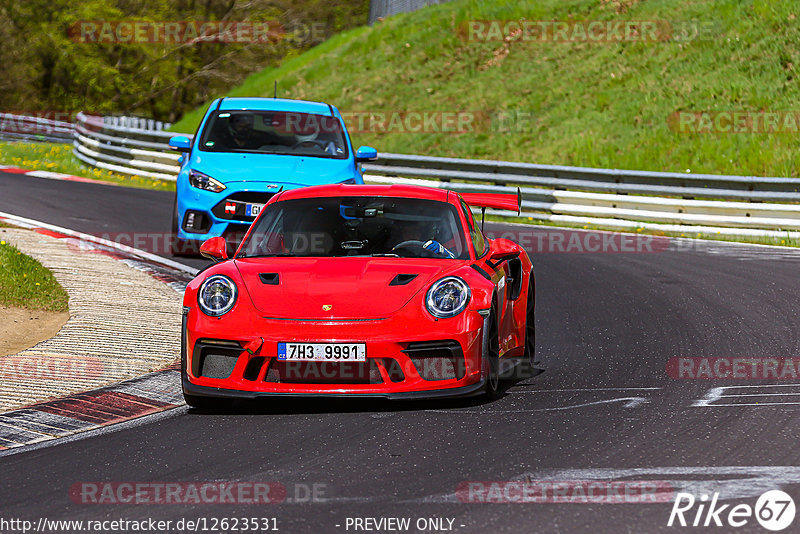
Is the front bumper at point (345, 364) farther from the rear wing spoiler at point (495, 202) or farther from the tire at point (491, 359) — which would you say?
the rear wing spoiler at point (495, 202)

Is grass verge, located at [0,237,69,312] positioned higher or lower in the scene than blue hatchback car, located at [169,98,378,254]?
lower

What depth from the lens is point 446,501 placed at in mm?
5152

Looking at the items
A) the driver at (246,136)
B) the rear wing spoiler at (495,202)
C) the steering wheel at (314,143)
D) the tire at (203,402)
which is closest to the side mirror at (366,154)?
the steering wheel at (314,143)

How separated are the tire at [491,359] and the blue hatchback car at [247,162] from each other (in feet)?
19.9

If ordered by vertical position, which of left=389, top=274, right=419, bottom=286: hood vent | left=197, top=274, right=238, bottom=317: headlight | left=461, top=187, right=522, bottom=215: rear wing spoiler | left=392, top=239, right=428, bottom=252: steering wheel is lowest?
left=197, top=274, right=238, bottom=317: headlight

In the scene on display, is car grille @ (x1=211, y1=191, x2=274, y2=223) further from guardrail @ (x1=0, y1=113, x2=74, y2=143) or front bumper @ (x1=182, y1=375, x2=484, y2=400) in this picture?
guardrail @ (x1=0, y1=113, x2=74, y2=143)

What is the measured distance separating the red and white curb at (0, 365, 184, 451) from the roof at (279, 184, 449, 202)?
1497mm

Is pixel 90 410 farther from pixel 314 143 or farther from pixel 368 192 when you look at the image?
pixel 314 143

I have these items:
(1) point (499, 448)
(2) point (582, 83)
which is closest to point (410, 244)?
(1) point (499, 448)

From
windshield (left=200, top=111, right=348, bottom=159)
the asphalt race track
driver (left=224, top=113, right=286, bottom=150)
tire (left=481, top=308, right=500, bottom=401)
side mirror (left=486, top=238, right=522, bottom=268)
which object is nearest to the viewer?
the asphalt race track

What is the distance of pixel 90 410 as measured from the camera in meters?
7.30

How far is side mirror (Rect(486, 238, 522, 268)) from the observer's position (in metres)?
7.90

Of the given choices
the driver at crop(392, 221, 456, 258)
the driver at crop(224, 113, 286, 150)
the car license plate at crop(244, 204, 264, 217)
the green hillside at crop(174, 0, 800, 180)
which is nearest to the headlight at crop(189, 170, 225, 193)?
the car license plate at crop(244, 204, 264, 217)

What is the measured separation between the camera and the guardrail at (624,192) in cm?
1942
